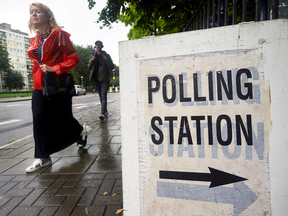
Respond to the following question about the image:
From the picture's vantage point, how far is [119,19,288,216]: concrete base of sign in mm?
1067

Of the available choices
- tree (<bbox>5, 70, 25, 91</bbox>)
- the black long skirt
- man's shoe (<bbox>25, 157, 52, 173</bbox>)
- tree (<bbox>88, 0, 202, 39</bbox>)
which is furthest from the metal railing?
tree (<bbox>5, 70, 25, 91</bbox>)

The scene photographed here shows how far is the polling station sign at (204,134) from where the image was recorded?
1.09m

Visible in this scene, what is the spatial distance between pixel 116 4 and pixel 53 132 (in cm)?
281

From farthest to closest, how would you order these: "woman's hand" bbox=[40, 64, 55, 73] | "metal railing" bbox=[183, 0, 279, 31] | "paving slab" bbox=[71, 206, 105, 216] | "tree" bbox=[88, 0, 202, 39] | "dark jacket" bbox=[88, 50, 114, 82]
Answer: "dark jacket" bbox=[88, 50, 114, 82] < "tree" bbox=[88, 0, 202, 39] < "woman's hand" bbox=[40, 64, 55, 73] < "paving slab" bbox=[71, 206, 105, 216] < "metal railing" bbox=[183, 0, 279, 31]

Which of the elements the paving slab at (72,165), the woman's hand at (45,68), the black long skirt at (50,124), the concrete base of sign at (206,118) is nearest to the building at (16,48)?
the black long skirt at (50,124)

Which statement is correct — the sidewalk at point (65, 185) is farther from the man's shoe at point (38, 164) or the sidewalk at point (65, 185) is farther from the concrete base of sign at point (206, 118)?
the concrete base of sign at point (206, 118)

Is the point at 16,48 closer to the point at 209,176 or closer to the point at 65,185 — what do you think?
the point at 65,185

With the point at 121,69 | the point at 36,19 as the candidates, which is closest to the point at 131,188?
the point at 121,69

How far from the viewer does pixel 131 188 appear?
1.25m

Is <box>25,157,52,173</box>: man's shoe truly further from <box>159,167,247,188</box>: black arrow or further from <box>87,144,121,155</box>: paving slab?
<box>159,167,247,188</box>: black arrow

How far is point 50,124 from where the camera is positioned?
2721mm

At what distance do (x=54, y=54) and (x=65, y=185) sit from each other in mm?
1604

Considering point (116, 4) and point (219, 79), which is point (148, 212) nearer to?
point (219, 79)

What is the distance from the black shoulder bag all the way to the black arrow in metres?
1.88
